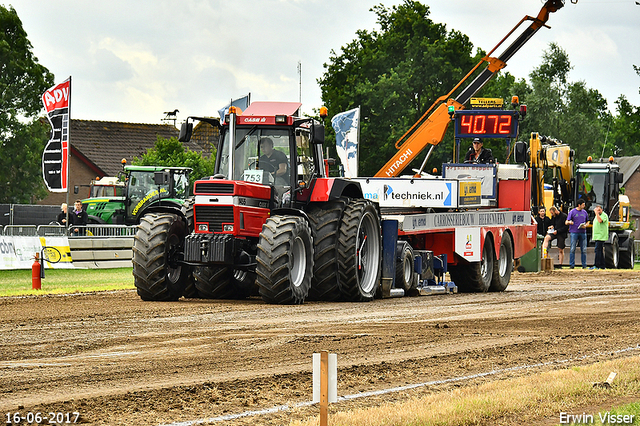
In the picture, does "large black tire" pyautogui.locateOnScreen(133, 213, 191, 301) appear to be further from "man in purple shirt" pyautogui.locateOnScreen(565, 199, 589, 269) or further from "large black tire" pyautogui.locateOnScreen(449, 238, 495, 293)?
"man in purple shirt" pyautogui.locateOnScreen(565, 199, 589, 269)

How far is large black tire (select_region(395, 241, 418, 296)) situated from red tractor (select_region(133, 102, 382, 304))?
129cm

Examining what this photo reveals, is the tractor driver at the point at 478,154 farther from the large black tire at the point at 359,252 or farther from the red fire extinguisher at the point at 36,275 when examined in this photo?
the red fire extinguisher at the point at 36,275

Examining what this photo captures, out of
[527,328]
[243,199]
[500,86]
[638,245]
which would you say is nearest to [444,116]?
[243,199]

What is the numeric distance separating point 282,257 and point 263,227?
58 cm

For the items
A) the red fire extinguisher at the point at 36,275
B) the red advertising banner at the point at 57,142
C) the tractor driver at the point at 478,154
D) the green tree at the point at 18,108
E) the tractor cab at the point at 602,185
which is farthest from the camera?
the green tree at the point at 18,108

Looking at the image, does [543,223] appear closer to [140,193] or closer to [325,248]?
[140,193]

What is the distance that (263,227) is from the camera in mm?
13727

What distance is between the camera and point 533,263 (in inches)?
1081

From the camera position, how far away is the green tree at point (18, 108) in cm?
4722

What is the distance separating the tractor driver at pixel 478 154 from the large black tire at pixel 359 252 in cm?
611

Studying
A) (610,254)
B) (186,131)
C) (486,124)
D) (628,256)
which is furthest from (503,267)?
(628,256)

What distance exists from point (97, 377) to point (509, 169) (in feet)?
49.9

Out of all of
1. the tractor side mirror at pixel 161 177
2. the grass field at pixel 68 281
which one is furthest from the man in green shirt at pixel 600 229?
the grass field at pixel 68 281

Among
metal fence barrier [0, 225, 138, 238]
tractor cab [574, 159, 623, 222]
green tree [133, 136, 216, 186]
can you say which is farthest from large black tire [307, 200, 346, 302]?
green tree [133, 136, 216, 186]
